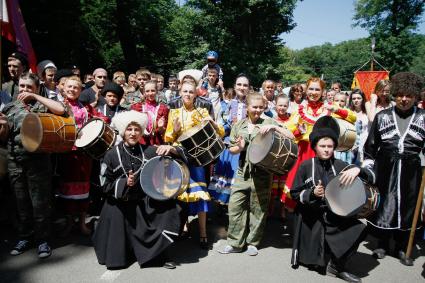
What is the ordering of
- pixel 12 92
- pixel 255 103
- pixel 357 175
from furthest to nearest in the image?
pixel 12 92 < pixel 255 103 < pixel 357 175

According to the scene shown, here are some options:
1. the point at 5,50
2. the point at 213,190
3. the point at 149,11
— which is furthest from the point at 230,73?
the point at 213,190

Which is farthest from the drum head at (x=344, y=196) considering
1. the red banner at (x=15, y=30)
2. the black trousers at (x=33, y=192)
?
the red banner at (x=15, y=30)

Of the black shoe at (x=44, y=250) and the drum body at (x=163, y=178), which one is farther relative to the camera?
the black shoe at (x=44, y=250)

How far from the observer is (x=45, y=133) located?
3.68 metres

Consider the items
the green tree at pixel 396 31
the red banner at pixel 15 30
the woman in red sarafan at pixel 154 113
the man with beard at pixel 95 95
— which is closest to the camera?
the woman in red sarafan at pixel 154 113

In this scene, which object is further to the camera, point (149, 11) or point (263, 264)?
point (149, 11)

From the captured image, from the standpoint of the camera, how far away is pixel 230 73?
25.2m

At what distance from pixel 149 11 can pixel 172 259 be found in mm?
23811

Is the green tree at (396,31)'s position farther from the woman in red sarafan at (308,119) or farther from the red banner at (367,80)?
the woman in red sarafan at (308,119)

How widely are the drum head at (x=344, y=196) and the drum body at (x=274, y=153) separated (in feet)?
1.69

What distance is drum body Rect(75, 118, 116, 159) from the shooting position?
407 cm

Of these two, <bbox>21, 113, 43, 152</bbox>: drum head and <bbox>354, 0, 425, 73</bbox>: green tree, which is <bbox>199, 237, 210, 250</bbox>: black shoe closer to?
<bbox>21, 113, 43, 152</bbox>: drum head

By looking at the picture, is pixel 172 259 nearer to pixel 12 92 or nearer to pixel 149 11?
pixel 12 92

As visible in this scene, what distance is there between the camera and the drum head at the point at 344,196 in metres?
3.58
